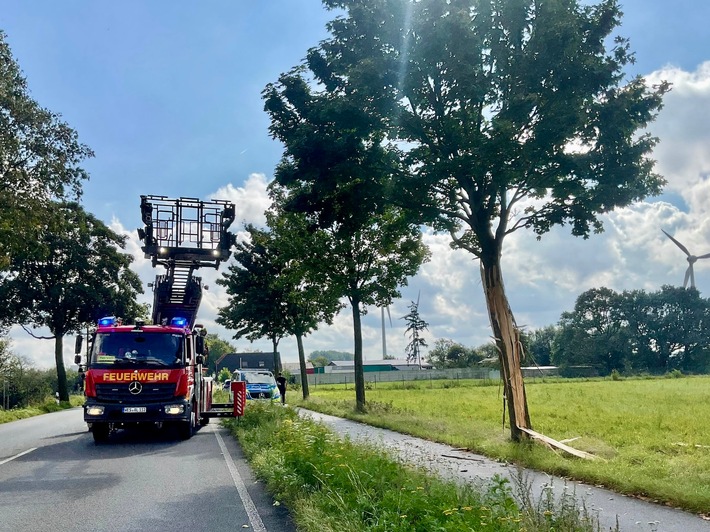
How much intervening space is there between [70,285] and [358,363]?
2554 centimetres

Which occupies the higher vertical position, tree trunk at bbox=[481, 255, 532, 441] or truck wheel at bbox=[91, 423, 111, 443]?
tree trunk at bbox=[481, 255, 532, 441]

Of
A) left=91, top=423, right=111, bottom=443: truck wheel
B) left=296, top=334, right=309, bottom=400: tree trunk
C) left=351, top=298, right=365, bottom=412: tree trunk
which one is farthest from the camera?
left=296, top=334, right=309, bottom=400: tree trunk

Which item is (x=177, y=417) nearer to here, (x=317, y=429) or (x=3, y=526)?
(x=317, y=429)

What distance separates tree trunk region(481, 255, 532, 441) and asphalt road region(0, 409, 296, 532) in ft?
17.8

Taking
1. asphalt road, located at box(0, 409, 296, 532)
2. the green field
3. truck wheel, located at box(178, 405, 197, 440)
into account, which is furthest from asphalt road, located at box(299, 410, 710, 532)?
truck wheel, located at box(178, 405, 197, 440)

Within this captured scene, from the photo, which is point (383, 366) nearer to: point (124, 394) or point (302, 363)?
point (302, 363)

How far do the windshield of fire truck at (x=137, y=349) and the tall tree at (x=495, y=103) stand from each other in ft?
19.3

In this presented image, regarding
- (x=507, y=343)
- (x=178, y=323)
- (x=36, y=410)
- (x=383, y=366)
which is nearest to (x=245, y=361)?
(x=383, y=366)

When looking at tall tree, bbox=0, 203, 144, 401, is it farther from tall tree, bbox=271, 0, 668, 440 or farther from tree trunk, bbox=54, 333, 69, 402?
tall tree, bbox=271, 0, 668, 440

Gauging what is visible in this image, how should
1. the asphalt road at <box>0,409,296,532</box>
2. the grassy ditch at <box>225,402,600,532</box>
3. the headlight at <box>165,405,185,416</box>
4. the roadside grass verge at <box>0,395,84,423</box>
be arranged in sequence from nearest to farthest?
the grassy ditch at <box>225,402,600,532</box>, the asphalt road at <box>0,409,296,532</box>, the headlight at <box>165,405,185,416</box>, the roadside grass verge at <box>0,395,84,423</box>

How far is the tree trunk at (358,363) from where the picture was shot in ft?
82.8

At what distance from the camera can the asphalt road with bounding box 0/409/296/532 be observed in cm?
756

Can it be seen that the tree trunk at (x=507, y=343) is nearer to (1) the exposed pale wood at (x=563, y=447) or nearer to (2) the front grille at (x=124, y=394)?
(1) the exposed pale wood at (x=563, y=447)

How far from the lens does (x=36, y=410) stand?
36656mm
